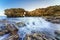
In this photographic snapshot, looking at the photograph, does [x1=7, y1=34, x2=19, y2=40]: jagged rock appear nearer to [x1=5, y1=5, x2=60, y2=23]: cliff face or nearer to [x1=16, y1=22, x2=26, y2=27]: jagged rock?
[x1=16, y1=22, x2=26, y2=27]: jagged rock

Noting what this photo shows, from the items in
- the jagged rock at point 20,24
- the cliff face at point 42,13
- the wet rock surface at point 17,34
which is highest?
the cliff face at point 42,13

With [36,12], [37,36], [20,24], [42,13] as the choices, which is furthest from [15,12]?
[37,36]

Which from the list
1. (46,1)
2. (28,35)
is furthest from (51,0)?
(28,35)

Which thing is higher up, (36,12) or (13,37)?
(36,12)

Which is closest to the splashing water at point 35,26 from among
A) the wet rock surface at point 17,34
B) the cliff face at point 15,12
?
the wet rock surface at point 17,34

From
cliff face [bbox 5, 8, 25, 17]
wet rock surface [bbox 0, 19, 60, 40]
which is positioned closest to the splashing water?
wet rock surface [bbox 0, 19, 60, 40]

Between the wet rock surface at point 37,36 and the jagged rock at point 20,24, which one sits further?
the jagged rock at point 20,24

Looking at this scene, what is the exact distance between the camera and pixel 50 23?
1.85 metres

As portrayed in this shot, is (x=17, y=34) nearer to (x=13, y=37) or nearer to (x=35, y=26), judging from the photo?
(x=13, y=37)

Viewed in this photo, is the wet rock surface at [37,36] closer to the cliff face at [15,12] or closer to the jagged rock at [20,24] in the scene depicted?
the jagged rock at [20,24]

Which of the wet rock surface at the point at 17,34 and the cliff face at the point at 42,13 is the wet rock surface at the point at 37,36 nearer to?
the wet rock surface at the point at 17,34

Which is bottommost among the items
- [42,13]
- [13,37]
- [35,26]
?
[13,37]

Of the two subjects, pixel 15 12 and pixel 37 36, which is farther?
pixel 15 12

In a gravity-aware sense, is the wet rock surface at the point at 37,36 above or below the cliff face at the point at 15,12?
below
